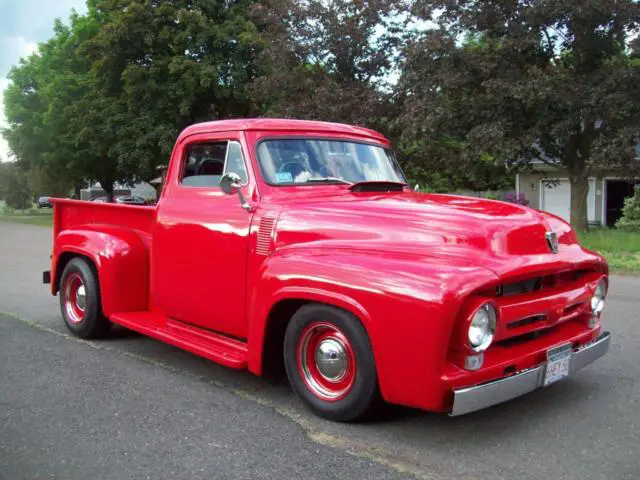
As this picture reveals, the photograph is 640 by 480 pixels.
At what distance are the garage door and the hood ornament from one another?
2426 centimetres

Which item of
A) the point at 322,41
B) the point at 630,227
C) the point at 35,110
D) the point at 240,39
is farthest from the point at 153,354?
the point at 35,110

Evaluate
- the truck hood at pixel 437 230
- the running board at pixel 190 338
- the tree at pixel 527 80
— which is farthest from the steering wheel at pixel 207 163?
the tree at pixel 527 80

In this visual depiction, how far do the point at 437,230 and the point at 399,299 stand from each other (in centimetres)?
56

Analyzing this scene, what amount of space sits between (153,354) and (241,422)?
1.92 metres

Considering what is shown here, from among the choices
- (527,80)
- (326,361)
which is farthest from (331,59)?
(326,361)

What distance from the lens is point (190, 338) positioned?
4.79m

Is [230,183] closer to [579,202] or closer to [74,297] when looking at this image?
[74,297]

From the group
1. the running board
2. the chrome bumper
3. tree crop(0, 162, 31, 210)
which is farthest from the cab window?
tree crop(0, 162, 31, 210)

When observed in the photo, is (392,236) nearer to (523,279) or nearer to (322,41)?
(523,279)

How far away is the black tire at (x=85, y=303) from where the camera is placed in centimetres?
589

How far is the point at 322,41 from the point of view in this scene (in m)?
20.9

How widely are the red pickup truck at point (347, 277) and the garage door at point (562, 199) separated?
23604 millimetres

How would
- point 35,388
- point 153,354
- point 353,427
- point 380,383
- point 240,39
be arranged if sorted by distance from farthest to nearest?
point 240,39 < point 153,354 < point 35,388 < point 353,427 < point 380,383

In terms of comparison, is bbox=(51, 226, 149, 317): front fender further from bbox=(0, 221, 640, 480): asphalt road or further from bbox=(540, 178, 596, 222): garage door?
bbox=(540, 178, 596, 222): garage door
